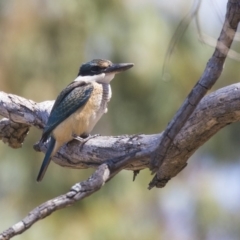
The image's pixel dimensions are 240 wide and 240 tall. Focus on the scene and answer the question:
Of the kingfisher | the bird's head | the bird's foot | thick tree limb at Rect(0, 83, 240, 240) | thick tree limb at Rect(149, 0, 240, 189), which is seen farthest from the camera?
the bird's head

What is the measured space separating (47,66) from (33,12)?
465mm

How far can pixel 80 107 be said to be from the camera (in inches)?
149

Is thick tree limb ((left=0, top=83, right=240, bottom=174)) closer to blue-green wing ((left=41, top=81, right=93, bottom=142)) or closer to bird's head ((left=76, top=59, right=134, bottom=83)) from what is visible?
blue-green wing ((left=41, top=81, right=93, bottom=142))

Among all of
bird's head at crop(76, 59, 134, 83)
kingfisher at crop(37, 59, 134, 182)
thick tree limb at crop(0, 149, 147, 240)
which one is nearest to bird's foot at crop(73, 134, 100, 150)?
kingfisher at crop(37, 59, 134, 182)

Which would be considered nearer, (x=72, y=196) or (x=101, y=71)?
(x=72, y=196)

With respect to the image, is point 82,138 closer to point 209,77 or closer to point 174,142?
point 174,142

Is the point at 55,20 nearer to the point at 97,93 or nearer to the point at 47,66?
the point at 47,66

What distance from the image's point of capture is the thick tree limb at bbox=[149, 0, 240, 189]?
1864 mm

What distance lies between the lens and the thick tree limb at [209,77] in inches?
73.4

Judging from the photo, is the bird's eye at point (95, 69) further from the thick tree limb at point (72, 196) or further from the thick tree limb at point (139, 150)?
the thick tree limb at point (72, 196)

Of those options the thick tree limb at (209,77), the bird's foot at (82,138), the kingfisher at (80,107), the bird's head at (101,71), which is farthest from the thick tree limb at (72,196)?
the bird's head at (101,71)

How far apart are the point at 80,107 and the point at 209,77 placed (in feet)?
6.04

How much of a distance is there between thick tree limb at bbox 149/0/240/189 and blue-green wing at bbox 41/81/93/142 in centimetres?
136

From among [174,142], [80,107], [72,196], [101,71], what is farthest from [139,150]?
[101,71]
